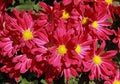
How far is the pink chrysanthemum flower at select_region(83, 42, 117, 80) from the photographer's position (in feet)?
5.46

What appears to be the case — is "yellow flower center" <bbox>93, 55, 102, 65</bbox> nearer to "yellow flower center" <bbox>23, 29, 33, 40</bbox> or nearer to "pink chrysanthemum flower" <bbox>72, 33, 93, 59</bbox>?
"pink chrysanthemum flower" <bbox>72, 33, 93, 59</bbox>

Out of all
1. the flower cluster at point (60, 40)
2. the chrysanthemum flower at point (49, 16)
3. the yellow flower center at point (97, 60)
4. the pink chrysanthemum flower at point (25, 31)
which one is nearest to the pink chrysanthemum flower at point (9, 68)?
the flower cluster at point (60, 40)

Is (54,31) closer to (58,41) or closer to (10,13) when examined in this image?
(58,41)

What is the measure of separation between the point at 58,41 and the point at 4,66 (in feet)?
1.06

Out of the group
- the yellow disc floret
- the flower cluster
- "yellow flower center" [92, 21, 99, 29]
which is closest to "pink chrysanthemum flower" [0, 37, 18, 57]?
the flower cluster

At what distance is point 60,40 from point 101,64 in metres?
0.30

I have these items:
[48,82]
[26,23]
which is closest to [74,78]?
[48,82]

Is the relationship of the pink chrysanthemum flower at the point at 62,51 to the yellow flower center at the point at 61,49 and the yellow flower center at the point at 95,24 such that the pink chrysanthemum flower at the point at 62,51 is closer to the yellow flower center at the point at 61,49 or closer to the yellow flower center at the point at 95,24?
the yellow flower center at the point at 61,49

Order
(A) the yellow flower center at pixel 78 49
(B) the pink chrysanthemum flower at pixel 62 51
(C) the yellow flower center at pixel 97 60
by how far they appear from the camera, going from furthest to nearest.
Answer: (C) the yellow flower center at pixel 97 60 < (A) the yellow flower center at pixel 78 49 < (B) the pink chrysanthemum flower at pixel 62 51

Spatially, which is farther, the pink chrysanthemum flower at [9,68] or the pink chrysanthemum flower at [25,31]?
the pink chrysanthemum flower at [9,68]

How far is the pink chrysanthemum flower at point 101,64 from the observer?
166cm

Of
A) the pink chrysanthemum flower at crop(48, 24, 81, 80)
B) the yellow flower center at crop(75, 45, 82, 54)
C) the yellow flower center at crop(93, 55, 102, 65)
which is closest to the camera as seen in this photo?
the pink chrysanthemum flower at crop(48, 24, 81, 80)

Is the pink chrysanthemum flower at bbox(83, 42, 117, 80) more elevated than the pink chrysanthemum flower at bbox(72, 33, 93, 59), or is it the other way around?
the pink chrysanthemum flower at bbox(72, 33, 93, 59)

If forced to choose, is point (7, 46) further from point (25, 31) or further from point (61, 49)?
point (61, 49)
